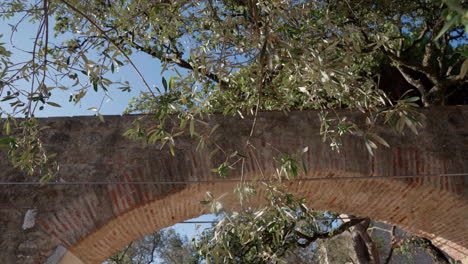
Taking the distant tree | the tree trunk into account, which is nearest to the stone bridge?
the tree trunk

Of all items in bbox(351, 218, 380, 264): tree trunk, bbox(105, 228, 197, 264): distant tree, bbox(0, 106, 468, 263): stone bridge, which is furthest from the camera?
bbox(105, 228, 197, 264): distant tree

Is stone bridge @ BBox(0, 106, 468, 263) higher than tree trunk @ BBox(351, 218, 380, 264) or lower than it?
higher

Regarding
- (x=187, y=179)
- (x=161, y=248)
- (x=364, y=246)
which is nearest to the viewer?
(x=187, y=179)

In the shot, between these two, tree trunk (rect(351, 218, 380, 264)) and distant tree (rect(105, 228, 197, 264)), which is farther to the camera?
distant tree (rect(105, 228, 197, 264))

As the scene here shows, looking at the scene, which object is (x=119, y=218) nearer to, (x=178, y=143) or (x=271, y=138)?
(x=178, y=143)

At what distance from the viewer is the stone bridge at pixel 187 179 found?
Answer: 3520mm

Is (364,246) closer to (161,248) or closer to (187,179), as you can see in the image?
(187,179)

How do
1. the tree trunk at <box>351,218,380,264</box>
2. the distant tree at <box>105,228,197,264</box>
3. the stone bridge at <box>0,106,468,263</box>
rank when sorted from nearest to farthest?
the stone bridge at <box>0,106,468,263</box>
the tree trunk at <box>351,218,380,264</box>
the distant tree at <box>105,228,197,264</box>

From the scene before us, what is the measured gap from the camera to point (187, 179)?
3.67 metres

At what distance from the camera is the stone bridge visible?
11.5 ft

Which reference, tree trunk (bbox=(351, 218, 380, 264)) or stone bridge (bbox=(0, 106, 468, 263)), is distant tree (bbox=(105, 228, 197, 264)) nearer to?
tree trunk (bbox=(351, 218, 380, 264))

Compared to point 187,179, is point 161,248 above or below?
below

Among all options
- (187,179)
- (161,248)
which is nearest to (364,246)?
(187,179)

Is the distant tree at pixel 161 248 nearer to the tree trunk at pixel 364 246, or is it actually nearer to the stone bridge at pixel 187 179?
the tree trunk at pixel 364 246
